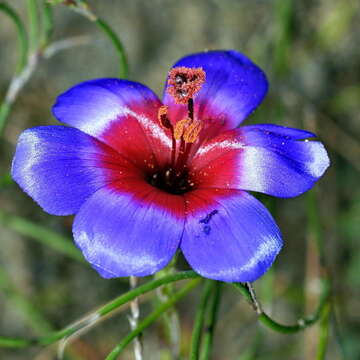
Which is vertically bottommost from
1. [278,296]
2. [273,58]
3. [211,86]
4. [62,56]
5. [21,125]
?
[278,296]

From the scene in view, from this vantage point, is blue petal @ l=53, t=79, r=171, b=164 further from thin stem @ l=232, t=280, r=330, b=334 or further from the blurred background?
the blurred background

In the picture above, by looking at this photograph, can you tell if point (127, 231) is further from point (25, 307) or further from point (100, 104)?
point (25, 307)

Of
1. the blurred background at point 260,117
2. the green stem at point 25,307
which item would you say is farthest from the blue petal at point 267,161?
the green stem at point 25,307

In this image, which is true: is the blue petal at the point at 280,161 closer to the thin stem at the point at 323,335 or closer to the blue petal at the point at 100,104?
the blue petal at the point at 100,104

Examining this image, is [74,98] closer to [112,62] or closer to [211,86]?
[211,86]

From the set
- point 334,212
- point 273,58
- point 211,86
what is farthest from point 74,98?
point 334,212

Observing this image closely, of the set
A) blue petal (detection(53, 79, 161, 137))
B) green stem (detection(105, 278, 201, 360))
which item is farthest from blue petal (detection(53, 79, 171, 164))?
green stem (detection(105, 278, 201, 360))

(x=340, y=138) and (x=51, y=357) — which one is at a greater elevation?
(x=340, y=138)
